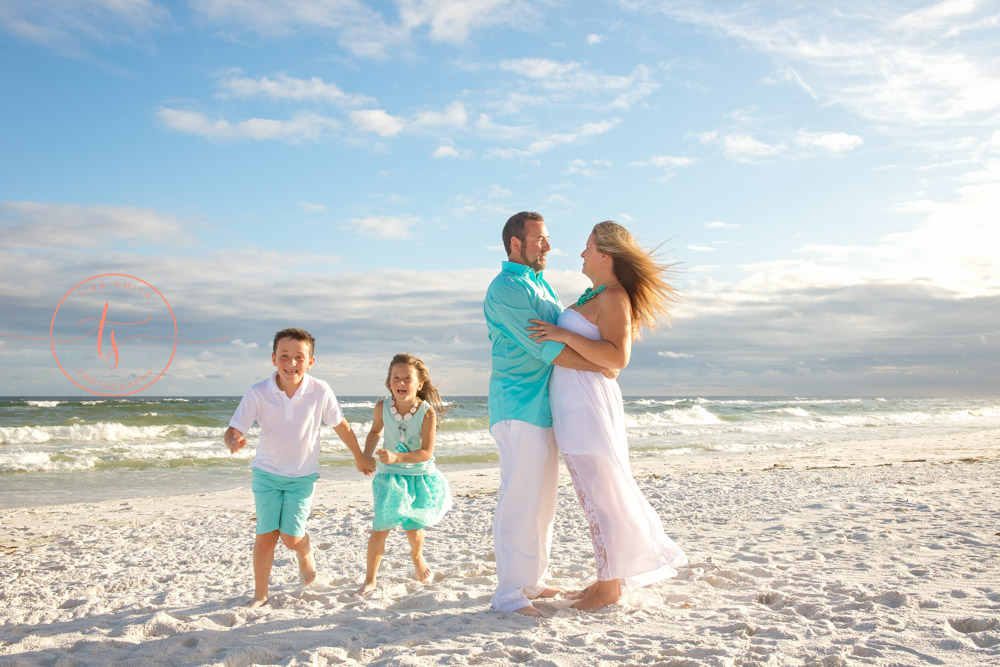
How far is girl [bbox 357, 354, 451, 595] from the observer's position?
4562mm

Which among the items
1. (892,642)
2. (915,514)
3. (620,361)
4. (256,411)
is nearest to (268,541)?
(256,411)

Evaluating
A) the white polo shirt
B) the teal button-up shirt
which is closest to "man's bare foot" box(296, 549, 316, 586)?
the white polo shirt

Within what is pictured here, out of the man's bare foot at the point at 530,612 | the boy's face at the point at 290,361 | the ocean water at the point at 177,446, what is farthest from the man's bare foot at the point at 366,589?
the ocean water at the point at 177,446

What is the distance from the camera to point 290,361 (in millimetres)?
4320

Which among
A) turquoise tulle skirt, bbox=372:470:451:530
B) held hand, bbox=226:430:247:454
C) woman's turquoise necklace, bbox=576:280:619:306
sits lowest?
turquoise tulle skirt, bbox=372:470:451:530

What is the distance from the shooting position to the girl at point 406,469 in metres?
4.56

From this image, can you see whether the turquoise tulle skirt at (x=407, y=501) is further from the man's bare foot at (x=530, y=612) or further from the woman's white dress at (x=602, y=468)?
the woman's white dress at (x=602, y=468)

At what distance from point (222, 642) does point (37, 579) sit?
8.83 feet

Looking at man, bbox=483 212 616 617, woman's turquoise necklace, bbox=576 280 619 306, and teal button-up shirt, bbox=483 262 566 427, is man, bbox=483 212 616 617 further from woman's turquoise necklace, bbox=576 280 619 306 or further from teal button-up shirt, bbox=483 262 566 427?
woman's turquoise necklace, bbox=576 280 619 306

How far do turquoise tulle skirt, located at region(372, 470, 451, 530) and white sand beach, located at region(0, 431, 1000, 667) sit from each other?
0.44 meters

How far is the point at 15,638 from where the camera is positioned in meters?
3.72

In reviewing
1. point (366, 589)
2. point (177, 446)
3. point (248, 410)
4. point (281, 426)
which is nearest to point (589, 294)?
point (281, 426)

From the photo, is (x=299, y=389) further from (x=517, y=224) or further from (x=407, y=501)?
(x=517, y=224)

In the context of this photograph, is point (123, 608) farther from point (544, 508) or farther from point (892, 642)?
point (892, 642)
